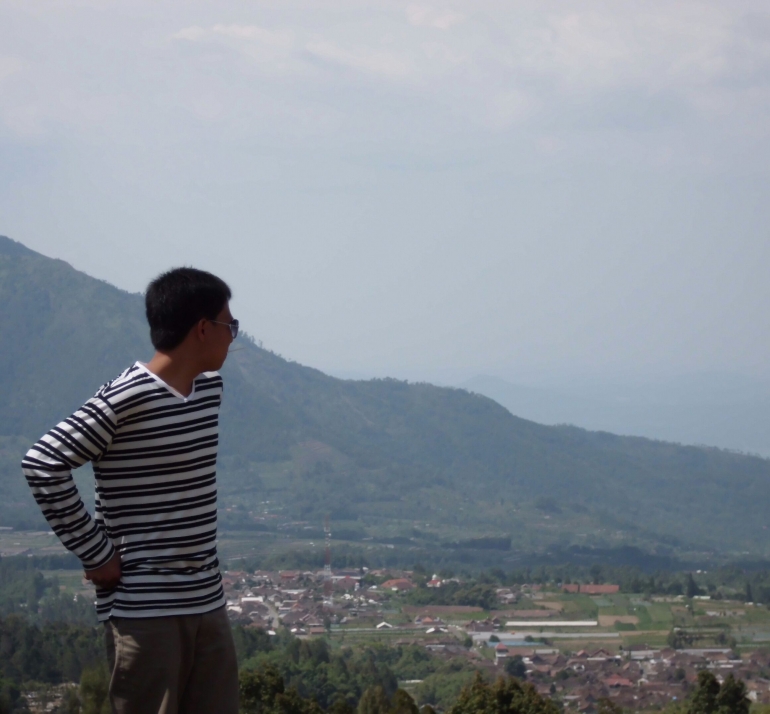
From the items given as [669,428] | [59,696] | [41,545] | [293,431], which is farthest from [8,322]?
[669,428]

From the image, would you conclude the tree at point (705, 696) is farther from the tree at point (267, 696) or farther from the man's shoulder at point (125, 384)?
the man's shoulder at point (125, 384)

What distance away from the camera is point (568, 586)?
39.1 metres

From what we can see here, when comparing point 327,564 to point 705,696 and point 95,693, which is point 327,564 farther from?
point 95,693

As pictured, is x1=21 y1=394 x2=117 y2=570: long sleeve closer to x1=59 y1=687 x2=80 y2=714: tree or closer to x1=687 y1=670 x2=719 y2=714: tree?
x1=59 y1=687 x2=80 y2=714: tree

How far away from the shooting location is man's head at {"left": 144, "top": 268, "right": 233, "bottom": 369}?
2.47 metres

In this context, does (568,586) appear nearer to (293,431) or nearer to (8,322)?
(293,431)

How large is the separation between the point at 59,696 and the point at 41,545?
122 feet

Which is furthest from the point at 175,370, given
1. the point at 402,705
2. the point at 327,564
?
the point at 327,564

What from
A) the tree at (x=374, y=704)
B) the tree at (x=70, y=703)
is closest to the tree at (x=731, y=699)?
the tree at (x=374, y=704)

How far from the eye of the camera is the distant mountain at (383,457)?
222 ft

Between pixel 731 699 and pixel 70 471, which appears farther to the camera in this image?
pixel 731 699

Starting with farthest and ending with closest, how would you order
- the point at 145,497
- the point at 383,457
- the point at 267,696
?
1. the point at 383,457
2. the point at 267,696
3. the point at 145,497

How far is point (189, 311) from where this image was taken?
2471 millimetres

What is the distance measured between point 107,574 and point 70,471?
0.26 metres
